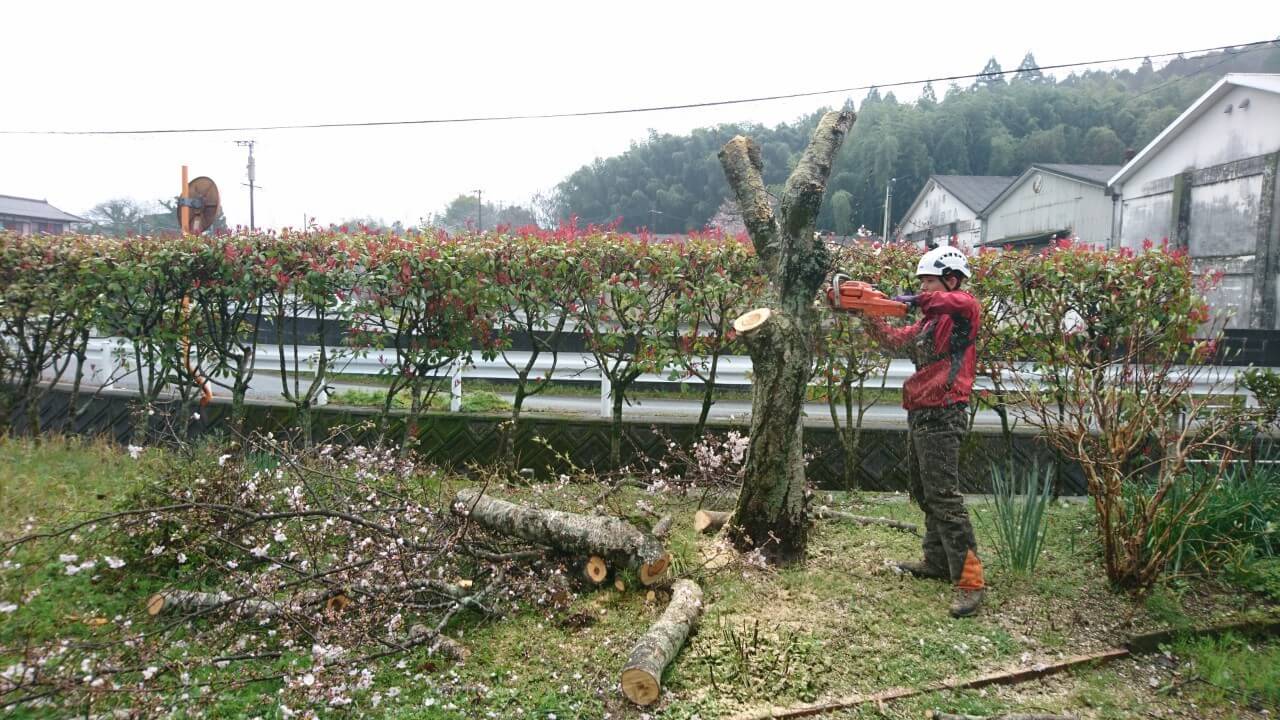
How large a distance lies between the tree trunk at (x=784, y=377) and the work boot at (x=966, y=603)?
0.93m

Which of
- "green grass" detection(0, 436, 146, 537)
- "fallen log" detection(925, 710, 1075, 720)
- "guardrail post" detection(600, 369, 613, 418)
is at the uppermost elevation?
"guardrail post" detection(600, 369, 613, 418)

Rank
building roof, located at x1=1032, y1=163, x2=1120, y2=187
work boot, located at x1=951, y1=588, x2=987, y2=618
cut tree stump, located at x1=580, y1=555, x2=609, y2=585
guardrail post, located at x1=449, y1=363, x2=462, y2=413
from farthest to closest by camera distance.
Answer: building roof, located at x1=1032, y1=163, x2=1120, y2=187, guardrail post, located at x1=449, y1=363, x2=462, y2=413, cut tree stump, located at x1=580, y1=555, x2=609, y2=585, work boot, located at x1=951, y1=588, x2=987, y2=618

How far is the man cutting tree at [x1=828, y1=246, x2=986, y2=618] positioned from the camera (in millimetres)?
4160

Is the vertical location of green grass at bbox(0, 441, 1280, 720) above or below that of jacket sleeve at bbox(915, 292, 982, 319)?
below

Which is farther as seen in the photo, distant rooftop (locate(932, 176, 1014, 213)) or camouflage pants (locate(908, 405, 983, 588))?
distant rooftop (locate(932, 176, 1014, 213))

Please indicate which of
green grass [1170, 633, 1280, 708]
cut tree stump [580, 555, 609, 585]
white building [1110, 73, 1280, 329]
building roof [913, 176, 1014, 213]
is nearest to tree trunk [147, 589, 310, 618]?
cut tree stump [580, 555, 609, 585]

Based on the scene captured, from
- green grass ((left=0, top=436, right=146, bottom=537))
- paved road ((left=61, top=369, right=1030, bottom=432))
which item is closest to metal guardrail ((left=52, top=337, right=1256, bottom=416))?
paved road ((left=61, top=369, right=1030, bottom=432))

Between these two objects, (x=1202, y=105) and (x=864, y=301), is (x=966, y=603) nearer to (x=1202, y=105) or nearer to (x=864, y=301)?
(x=864, y=301)

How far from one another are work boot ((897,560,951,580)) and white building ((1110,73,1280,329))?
48.2ft

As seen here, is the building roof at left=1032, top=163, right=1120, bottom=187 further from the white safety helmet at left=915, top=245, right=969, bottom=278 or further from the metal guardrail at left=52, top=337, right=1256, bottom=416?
the white safety helmet at left=915, top=245, right=969, bottom=278

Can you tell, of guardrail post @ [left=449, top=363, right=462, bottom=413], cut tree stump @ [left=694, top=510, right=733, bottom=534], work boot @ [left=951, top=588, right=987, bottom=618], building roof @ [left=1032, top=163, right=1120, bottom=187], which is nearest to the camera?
work boot @ [left=951, top=588, right=987, bottom=618]

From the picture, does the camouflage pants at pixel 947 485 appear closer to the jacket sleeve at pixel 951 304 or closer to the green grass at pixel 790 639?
the green grass at pixel 790 639

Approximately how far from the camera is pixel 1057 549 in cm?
499

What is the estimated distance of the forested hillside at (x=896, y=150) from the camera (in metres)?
33.8
